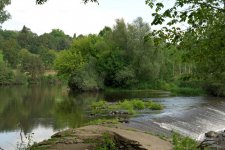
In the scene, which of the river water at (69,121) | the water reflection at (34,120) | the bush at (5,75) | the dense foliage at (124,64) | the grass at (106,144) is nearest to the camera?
the grass at (106,144)

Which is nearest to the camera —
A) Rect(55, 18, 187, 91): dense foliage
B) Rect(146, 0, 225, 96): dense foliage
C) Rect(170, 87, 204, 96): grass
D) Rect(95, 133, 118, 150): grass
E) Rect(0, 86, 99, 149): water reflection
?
Rect(146, 0, 225, 96): dense foliage

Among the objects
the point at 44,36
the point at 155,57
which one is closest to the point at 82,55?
the point at 155,57

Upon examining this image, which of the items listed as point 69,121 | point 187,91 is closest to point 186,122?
point 69,121

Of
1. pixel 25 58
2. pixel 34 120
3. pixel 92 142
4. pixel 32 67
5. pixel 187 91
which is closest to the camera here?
pixel 92 142

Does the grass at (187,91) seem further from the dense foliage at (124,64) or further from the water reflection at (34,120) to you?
the water reflection at (34,120)

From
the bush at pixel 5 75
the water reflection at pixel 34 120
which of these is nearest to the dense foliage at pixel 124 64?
the bush at pixel 5 75

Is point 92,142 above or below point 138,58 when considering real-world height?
below

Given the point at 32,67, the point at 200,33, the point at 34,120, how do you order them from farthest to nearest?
1. the point at 32,67
2. the point at 34,120
3. the point at 200,33

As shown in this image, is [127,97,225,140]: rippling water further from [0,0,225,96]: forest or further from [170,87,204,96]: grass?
[170,87,204,96]: grass

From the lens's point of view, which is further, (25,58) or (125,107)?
(25,58)

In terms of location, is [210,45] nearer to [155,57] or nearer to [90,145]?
[90,145]

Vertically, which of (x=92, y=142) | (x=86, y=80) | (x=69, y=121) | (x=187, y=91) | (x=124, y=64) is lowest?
(x=69, y=121)

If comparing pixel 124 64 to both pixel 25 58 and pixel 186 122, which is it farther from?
pixel 25 58

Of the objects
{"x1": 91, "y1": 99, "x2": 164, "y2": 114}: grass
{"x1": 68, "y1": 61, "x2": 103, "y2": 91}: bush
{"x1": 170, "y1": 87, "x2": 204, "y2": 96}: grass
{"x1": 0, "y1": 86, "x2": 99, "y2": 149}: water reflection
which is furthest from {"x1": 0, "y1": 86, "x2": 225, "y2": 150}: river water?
{"x1": 68, "y1": 61, "x2": 103, "y2": 91}: bush
